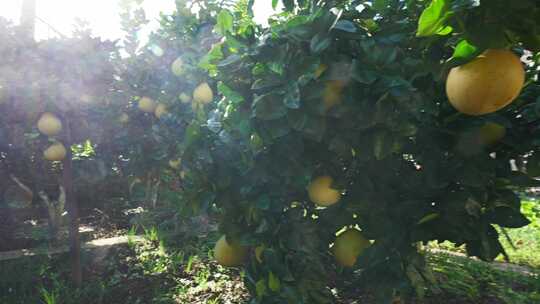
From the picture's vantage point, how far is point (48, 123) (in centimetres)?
273

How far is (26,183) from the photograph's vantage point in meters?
3.69

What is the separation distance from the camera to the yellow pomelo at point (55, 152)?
295 centimetres

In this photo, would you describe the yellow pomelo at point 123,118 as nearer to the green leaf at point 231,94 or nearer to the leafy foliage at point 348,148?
the leafy foliage at point 348,148

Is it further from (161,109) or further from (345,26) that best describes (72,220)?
(345,26)

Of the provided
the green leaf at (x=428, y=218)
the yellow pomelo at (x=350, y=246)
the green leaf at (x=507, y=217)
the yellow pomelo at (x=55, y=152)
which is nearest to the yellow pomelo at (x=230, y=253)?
the yellow pomelo at (x=350, y=246)

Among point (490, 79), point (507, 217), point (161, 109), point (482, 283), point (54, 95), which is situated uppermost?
point (161, 109)

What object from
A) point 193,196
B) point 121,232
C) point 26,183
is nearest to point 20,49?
point 26,183

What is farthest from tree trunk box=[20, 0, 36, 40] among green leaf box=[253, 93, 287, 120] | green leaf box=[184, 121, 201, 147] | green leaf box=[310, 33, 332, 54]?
green leaf box=[310, 33, 332, 54]

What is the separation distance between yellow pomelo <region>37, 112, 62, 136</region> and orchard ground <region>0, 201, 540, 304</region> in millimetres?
1155

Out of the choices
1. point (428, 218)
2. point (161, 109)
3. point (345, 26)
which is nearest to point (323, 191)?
point (428, 218)

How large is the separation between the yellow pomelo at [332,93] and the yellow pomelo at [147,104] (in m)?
3.18

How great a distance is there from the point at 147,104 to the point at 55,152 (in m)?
1.25

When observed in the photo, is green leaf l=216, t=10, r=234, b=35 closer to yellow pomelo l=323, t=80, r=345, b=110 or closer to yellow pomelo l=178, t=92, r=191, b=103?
yellow pomelo l=323, t=80, r=345, b=110

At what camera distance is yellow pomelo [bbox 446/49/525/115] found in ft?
3.02
